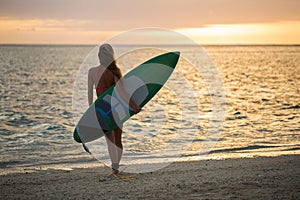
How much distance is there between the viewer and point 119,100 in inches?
277

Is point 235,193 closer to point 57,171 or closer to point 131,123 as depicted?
point 57,171

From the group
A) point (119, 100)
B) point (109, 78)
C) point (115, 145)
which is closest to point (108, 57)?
point (109, 78)

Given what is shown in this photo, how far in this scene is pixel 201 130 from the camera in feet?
46.9

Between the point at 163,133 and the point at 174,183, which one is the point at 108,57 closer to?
the point at 174,183

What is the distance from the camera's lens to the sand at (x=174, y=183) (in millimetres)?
5852

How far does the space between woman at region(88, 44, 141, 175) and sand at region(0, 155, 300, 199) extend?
1.56 ft

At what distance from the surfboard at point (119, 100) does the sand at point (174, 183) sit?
31.1 inches

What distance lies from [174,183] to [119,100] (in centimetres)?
160

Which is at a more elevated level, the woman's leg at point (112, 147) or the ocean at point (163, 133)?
the woman's leg at point (112, 147)

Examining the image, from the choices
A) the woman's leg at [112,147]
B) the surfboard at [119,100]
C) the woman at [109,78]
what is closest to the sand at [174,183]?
the woman's leg at [112,147]

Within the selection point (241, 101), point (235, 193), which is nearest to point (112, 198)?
point (235, 193)

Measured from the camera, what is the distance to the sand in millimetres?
5852

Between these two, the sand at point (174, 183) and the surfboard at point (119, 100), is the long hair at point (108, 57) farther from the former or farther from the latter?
the sand at point (174, 183)

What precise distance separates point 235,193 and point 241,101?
18.0 metres
